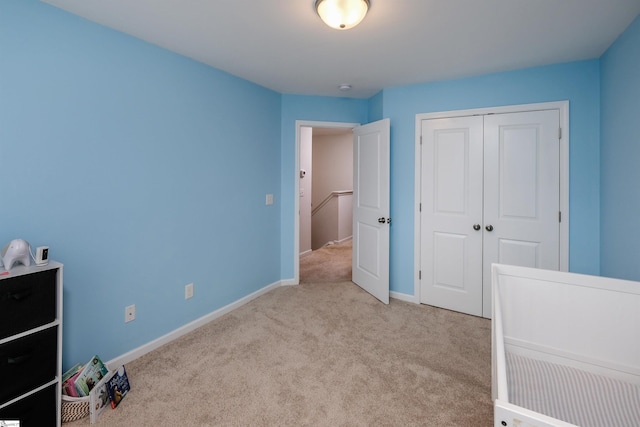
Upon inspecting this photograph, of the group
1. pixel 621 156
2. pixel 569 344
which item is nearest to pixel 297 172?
pixel 621 156

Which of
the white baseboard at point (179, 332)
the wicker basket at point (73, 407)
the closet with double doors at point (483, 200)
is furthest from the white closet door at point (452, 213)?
the wicker basket at point (73, 407)

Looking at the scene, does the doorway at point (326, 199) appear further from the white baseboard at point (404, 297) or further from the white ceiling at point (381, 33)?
the white ceiling at point (381, 33)

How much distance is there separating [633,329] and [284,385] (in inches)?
67.2

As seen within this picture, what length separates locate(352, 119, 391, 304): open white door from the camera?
330cm

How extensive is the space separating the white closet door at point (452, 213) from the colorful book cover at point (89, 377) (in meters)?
2.74

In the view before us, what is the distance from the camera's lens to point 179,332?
261cm

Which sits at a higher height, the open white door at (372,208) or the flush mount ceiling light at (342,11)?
the flush mount ceiling light at (342,11)

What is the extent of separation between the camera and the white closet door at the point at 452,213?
3.01 m

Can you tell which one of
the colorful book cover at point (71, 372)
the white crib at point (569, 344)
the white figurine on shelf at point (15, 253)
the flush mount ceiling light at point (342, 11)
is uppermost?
the flush mount ceiling light at point (342, 11)

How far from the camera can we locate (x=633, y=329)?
4.10ft

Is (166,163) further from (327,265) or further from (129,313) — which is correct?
(327,265)

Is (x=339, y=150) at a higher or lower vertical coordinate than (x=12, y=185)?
higher

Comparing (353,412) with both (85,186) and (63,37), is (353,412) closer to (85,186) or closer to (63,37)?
(85,186)

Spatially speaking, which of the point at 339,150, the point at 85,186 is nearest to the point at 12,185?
the point at 85,186
